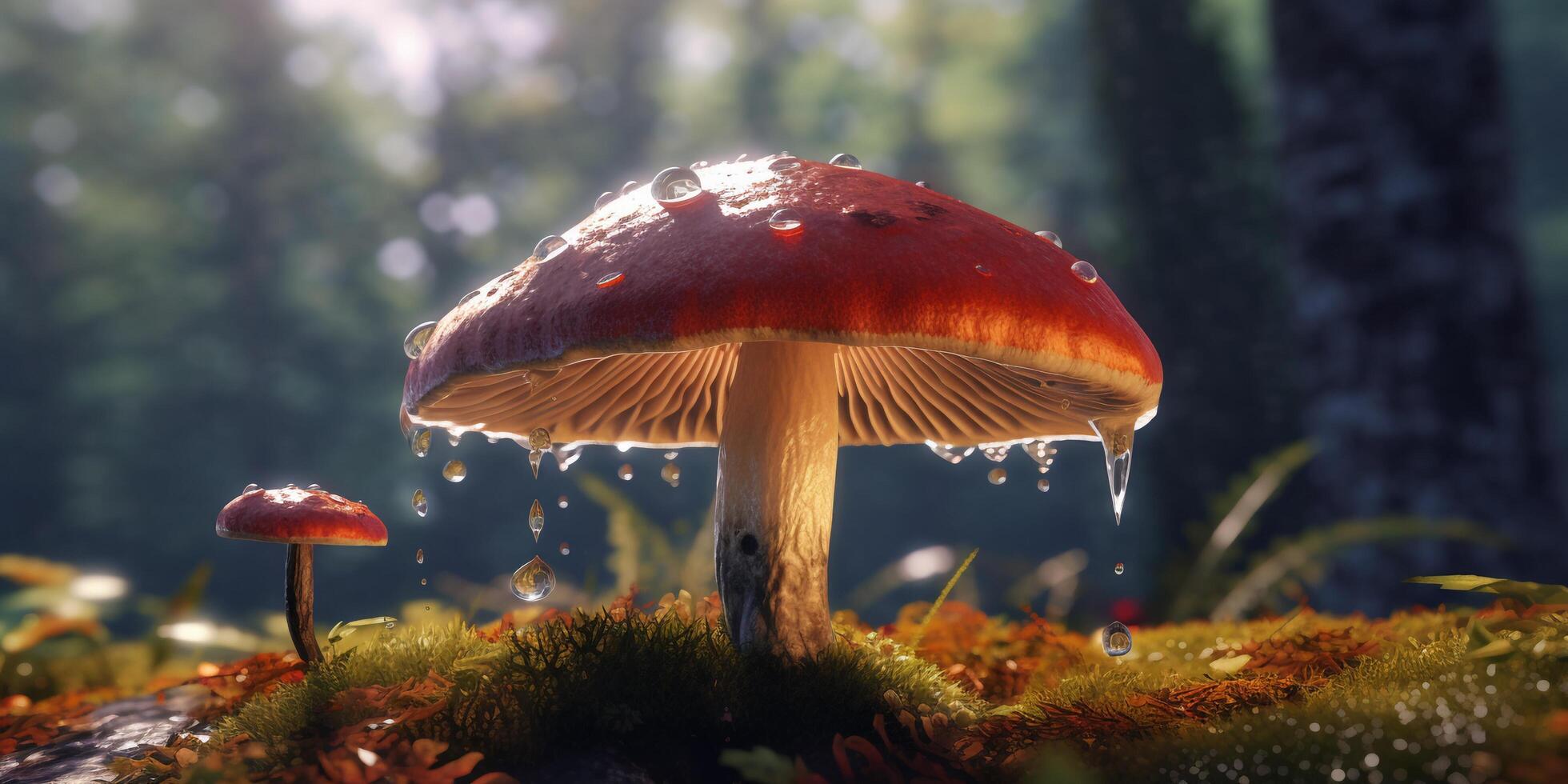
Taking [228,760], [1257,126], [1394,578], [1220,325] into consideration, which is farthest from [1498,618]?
[1257,126]

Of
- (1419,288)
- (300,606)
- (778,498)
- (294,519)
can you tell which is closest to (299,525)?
(294,519)

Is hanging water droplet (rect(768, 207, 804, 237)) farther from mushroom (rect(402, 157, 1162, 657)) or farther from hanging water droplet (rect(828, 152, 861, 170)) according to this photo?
hanging water droplet (rect(828, 152, 861, 170))

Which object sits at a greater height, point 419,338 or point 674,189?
point 674,189

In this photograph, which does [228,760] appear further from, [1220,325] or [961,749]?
[1220,325]

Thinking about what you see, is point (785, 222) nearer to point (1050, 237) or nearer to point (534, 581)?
point (1050, 237)

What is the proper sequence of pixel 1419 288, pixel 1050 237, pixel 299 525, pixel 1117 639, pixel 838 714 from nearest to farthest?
pixel 838 714 < pixel 299 525 < pixel 1050 237 < pixel 1117 639 < pixel 1419 288
